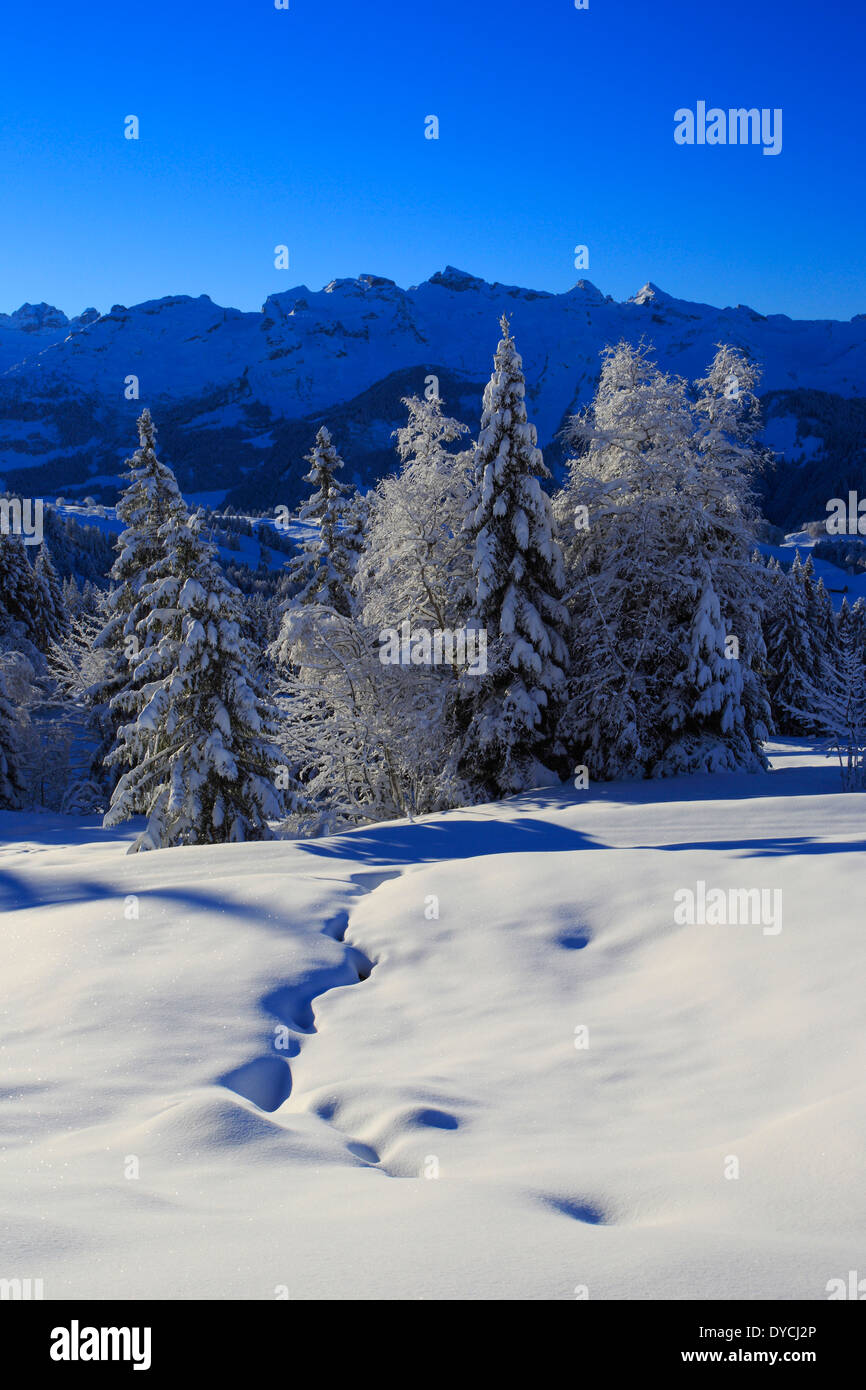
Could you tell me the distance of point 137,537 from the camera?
925 inches

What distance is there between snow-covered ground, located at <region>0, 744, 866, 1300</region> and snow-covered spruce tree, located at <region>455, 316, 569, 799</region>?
7.37 metres

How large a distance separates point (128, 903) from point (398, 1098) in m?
4.82

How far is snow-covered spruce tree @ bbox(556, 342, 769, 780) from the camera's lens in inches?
628

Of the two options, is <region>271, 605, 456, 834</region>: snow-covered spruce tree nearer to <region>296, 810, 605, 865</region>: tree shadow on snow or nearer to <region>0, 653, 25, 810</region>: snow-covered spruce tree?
<region>296, 810, 605, 865</region>: tree shadow on snow

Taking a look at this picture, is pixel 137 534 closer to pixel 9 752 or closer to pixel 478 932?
pixel 9 752

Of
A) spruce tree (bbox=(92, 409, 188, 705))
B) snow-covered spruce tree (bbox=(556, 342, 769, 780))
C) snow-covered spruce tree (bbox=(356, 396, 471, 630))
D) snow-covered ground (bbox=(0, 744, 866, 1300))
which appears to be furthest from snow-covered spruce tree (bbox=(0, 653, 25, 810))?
snow-covered ground (bbox=(0, 744, 866, 1300))

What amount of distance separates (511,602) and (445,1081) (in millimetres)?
12534

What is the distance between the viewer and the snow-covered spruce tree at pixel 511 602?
16.1 metres

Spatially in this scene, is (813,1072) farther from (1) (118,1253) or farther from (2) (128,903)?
(2) (128,903)

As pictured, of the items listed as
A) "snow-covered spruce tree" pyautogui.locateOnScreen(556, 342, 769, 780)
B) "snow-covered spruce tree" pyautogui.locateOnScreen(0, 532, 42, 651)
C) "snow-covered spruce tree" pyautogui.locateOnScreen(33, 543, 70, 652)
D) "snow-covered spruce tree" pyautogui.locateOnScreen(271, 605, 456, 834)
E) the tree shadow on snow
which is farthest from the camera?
"snow-covered spruce tree" pyautogui.locateOnScreen(33, 543, 70, 652)

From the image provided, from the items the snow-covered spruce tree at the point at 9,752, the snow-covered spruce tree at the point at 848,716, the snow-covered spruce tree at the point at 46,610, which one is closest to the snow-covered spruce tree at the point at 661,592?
the snow-covered spruce tree at the point at 848,716

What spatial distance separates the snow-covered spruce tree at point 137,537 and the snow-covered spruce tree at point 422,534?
599 cm

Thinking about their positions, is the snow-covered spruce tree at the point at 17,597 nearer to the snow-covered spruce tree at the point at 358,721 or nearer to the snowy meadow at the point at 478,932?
the snowy meadow at the point at 478,932
